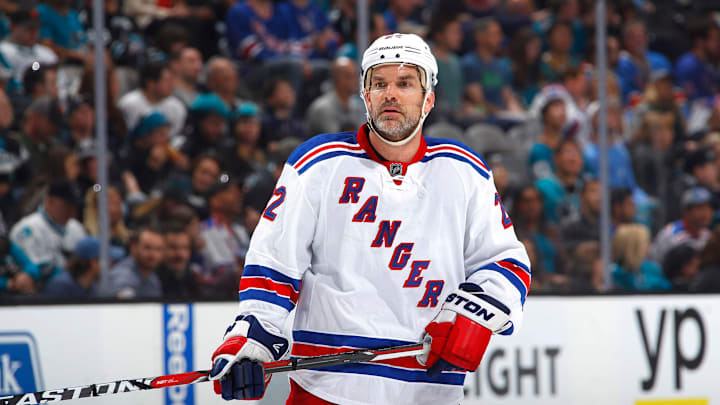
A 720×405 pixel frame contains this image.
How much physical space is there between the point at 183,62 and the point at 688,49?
101 inches

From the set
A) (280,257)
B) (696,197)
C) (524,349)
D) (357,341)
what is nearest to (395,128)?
(280,257)

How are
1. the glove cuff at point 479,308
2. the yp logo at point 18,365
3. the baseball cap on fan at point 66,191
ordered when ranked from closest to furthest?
1. the glove cuff at point 479,308
2. the yp logo at point 18,365
3. the baseball cap on fan at point 66,191

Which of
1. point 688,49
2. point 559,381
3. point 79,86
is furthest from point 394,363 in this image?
point 688,49

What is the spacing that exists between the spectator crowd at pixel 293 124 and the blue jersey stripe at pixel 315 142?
1.52 metres

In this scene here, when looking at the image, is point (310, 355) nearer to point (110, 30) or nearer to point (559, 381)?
point (559, 381)

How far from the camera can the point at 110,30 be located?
3.83 metres

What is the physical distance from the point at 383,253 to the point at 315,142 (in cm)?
32

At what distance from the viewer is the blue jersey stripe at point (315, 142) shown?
2.21m

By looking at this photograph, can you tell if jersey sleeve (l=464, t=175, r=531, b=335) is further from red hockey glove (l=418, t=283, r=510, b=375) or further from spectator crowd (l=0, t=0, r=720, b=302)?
spectator crowd (l=0, t=0, r=720, b=302)

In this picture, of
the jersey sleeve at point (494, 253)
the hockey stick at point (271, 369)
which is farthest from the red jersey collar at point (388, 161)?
the hockey stick at point (271, 369)

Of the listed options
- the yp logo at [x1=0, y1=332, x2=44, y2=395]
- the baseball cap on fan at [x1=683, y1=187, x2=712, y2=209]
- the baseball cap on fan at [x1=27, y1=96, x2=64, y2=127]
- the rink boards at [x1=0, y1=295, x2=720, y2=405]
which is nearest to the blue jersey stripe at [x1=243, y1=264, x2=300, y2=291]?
the rink boards at [x1=0, y1=295, x2=720, y2=405]

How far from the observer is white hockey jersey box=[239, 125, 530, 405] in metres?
2.13

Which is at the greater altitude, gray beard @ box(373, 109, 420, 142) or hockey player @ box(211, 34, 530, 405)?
gray beard @ box(373, 109, 420, 142)

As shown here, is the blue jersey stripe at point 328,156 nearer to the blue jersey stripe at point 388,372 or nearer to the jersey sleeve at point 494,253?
the jersey sleeve at point 494,253
